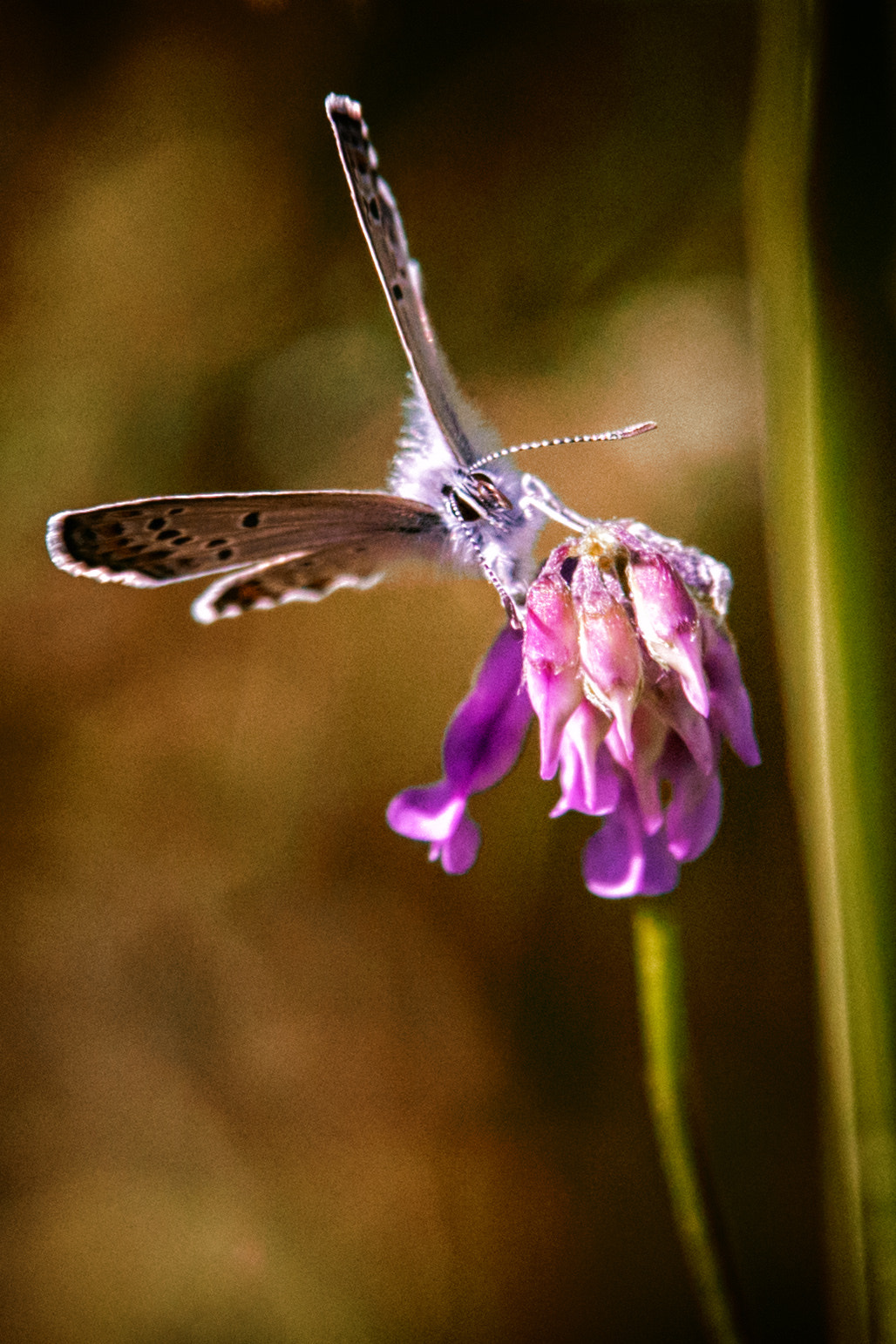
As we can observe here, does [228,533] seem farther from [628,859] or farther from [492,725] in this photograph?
[628,859]

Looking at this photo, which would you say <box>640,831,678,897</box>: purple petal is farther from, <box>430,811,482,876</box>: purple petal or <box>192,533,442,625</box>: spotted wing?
<box>192,533,442,625</box>: spotted wing

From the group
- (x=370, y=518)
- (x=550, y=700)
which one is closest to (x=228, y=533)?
(x=370, y=518)

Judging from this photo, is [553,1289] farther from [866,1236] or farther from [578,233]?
[578,233]

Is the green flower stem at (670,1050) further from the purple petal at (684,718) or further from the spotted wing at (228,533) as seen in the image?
the spotted wing at (228,533)

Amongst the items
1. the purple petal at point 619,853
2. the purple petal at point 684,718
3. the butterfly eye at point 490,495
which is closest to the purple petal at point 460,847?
the purple petal at point 619,853

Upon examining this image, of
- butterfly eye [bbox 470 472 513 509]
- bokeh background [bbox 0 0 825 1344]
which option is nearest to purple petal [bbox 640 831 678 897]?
butterfly eye [bbox 470 472 513 509]
